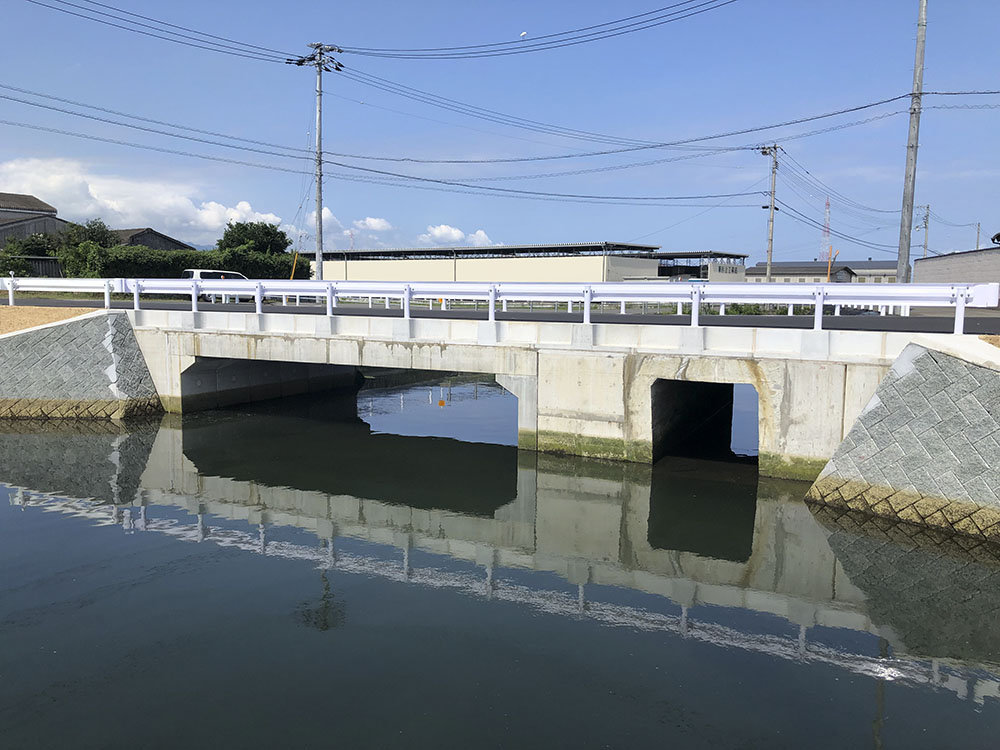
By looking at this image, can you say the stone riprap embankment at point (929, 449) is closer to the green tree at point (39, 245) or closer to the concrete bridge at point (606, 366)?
the concrete bridge at point (606, 366)

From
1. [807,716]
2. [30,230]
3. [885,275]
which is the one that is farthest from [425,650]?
[885,275]

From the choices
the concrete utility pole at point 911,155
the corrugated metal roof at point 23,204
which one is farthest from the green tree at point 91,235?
the concrete utility pole at point 911,155

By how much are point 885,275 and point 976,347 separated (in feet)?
267

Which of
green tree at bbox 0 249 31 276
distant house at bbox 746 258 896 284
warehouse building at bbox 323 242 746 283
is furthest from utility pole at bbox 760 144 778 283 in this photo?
green tree at bbox 0 249 31 276

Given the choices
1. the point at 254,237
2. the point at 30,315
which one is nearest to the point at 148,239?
the point at 254,237

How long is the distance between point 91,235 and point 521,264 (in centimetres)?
3066

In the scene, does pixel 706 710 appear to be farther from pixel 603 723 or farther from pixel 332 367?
pixel 332 367

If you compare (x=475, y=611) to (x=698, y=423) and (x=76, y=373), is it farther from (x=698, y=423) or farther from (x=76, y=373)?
(x=76, y=373)

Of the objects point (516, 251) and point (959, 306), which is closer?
point (959, 306)

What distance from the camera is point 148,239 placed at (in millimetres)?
58000

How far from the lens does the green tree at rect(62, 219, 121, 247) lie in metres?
48.6

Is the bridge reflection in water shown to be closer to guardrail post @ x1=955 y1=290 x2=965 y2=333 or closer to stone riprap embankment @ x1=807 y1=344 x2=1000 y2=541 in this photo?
stone riprap embankment @ x1=807 y1=344 x2=1000 y2=541

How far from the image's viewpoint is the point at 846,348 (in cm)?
1379

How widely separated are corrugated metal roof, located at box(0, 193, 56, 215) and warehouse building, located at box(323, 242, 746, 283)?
25276 mm
